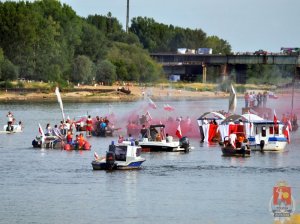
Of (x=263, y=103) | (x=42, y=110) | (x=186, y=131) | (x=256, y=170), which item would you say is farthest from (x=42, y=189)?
(x=42, y=110)

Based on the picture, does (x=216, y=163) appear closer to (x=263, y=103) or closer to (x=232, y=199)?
(x=232, y=199)

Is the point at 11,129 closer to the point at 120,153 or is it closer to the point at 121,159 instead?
the point at 121,159

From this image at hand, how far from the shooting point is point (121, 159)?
83.5 m

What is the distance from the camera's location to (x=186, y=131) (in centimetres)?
11694

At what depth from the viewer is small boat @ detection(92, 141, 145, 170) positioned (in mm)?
82625

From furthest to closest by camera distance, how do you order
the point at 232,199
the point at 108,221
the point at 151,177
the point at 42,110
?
the point at 42,110, the point at 151,177, the point at 232,199, the point at 108,221

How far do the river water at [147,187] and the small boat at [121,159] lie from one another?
0.73m

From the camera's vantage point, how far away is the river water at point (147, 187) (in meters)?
67.0

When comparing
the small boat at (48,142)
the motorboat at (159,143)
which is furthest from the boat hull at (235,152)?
the small boat at (48,142)

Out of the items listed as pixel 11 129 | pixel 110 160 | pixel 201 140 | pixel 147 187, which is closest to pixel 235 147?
pixel 110 160

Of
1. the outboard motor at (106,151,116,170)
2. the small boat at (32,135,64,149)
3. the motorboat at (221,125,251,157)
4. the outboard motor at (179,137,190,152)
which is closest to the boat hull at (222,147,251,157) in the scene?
the motorboat at (221,125,251,157)

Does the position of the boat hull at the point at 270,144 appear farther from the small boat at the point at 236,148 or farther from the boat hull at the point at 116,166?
the boat hull at the point at 116,166

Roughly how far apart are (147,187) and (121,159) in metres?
6.90

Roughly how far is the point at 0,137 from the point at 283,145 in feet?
98.9
